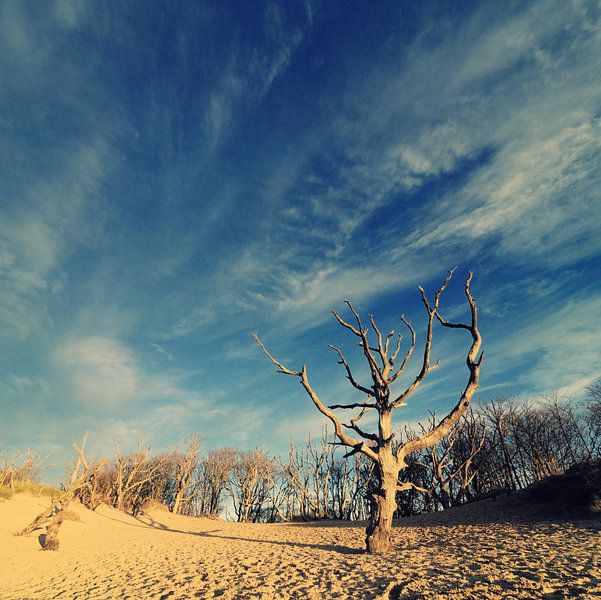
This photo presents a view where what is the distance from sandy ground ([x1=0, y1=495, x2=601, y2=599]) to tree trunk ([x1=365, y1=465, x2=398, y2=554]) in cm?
45

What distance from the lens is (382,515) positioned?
9.91m

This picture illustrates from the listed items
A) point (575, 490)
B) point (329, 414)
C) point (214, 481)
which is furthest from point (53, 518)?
point (214, 481)

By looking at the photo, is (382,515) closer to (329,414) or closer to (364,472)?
(329,414)

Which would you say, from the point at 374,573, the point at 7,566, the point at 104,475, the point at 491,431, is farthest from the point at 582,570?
the point at 104,475

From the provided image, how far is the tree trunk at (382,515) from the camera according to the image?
9.74 m

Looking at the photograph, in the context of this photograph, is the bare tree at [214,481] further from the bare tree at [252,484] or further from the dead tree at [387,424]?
the dead tree at [387,424]

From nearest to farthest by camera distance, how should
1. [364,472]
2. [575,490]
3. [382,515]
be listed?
1. [382,515]
2. [575,490]
3. [364,472]

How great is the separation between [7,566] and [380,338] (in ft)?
47.2

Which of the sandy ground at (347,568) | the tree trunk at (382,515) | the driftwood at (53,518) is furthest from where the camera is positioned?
the driftwood at (53,518)

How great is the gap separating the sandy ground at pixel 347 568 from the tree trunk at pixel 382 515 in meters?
0.45

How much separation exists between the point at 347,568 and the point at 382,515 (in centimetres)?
253

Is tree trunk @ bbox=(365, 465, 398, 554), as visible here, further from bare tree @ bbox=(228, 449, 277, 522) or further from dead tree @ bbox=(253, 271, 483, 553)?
bare tree @ bbox=(228, 449, 277, 522)

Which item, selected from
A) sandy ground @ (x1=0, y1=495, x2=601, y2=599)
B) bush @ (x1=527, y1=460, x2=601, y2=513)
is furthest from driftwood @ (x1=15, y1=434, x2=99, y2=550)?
bush @ (x1=527, y1=460, x2=601, y2=513)

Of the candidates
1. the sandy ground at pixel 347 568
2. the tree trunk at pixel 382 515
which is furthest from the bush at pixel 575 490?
the tree trunk at pixel 382 515
